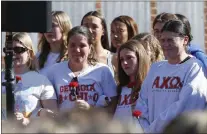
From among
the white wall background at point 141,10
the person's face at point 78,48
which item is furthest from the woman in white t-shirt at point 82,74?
the white wall background at point 141,10

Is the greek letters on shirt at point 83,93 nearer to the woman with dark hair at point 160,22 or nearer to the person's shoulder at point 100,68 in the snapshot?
the person's shoulder at point 100,68

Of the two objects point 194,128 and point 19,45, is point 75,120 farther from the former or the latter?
point 19,45

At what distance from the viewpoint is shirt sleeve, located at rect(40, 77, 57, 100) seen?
400 centimetres

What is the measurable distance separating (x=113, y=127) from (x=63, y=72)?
302 centimetres

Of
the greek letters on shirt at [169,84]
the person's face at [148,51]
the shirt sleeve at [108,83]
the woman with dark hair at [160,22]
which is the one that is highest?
the woman with dark hair at [160,22]

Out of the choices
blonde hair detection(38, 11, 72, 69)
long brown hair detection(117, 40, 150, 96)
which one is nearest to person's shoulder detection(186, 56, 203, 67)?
long brown hair detection(117, 40, 150, 96)

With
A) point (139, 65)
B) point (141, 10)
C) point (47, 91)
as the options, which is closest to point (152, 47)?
point (139, 65)

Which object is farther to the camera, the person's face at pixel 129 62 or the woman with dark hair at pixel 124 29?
the woman with dark hair at pixel 124 29

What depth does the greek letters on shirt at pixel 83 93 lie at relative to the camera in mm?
3945

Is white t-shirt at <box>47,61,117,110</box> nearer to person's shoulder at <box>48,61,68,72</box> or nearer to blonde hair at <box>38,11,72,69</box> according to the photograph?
person's shoulder at <box>48,61,68,72</box>

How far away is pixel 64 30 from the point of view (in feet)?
15.1

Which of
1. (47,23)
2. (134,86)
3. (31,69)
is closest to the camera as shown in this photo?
(47,23)

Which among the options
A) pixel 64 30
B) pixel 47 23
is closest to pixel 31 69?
pixel 64 30

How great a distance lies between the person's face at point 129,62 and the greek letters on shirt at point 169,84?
0.42 meters
